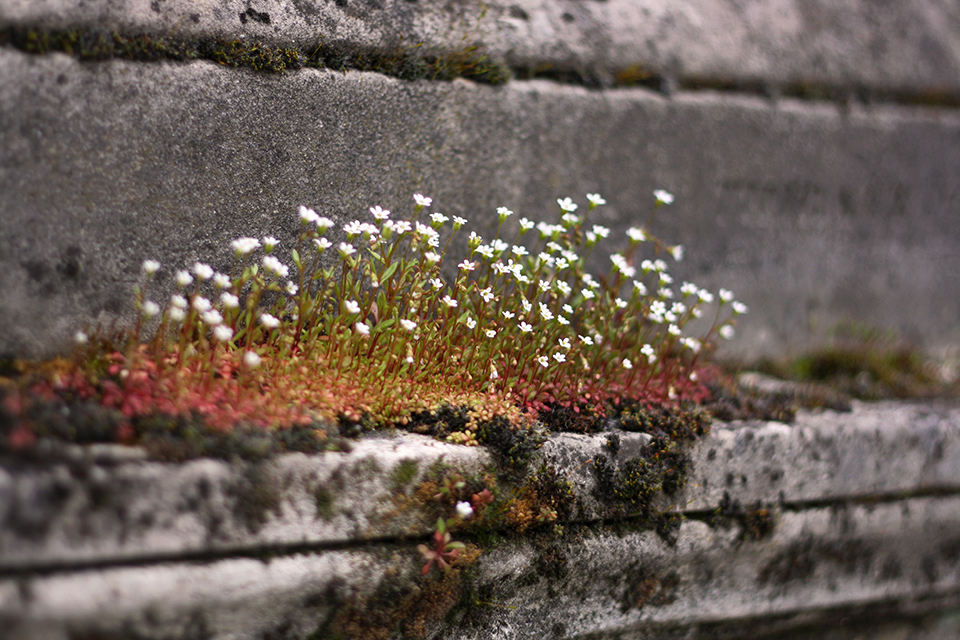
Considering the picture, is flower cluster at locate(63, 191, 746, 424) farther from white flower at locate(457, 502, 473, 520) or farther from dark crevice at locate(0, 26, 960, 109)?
dark crevice at locate(0, 26, 960, 109)

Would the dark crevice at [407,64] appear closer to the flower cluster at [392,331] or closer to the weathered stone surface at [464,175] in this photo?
the weathered stone surface at [464,175]

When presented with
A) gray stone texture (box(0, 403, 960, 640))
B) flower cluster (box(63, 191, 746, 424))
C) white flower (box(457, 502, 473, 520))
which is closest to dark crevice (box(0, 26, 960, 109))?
A: flower cluster (box(63, 191, 746, 424))

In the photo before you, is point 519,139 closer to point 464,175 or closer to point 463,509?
point 464,175

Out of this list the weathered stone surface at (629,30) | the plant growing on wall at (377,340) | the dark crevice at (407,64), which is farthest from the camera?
the weathered stone surface at (629,30)

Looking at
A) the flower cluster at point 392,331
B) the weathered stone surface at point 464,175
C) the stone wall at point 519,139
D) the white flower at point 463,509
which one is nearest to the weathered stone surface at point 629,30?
the stone wall at point 519,139

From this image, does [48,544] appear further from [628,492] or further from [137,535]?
[628,492]

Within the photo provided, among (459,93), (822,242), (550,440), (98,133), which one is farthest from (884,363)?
(98,133)
